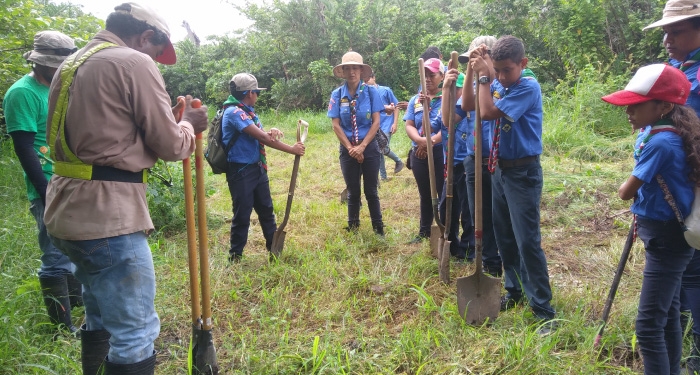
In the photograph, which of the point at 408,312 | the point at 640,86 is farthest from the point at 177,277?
the point at 640,86

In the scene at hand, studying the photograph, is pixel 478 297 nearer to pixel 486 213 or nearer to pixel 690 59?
pixel 486 213

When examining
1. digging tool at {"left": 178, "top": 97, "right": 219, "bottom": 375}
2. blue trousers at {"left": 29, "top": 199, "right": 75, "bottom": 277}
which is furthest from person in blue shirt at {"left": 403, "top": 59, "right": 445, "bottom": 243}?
blue trousers at {"left": 29, "top": 199, "right": 75, "bottom": 277}

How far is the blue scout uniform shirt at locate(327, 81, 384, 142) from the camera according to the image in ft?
15.3

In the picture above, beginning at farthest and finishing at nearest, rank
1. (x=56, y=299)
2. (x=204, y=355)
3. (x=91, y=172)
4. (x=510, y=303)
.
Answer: (x=510, y=303)
(x=56, y=299)
(x=204, y=355)
(x=91, y=172)

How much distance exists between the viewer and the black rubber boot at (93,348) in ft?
7.48

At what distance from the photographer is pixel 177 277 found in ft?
12.6

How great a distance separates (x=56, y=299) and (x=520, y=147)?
10.2 ft

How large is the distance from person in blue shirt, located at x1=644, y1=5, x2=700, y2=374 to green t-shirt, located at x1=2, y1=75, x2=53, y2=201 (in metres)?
3.59

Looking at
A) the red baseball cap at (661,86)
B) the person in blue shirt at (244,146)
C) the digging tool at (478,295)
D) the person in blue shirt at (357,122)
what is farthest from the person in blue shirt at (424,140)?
the red baseball cap at (661,86)

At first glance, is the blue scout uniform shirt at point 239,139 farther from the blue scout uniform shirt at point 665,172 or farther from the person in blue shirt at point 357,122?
the blue scout uniform shirt at point 665,172

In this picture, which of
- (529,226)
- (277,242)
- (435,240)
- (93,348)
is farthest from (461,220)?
(93,348)

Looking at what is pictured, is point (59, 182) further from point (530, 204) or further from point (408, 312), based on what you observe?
point (530, 204)

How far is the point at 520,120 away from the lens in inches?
113

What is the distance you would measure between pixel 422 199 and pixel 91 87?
3385 millimetres
